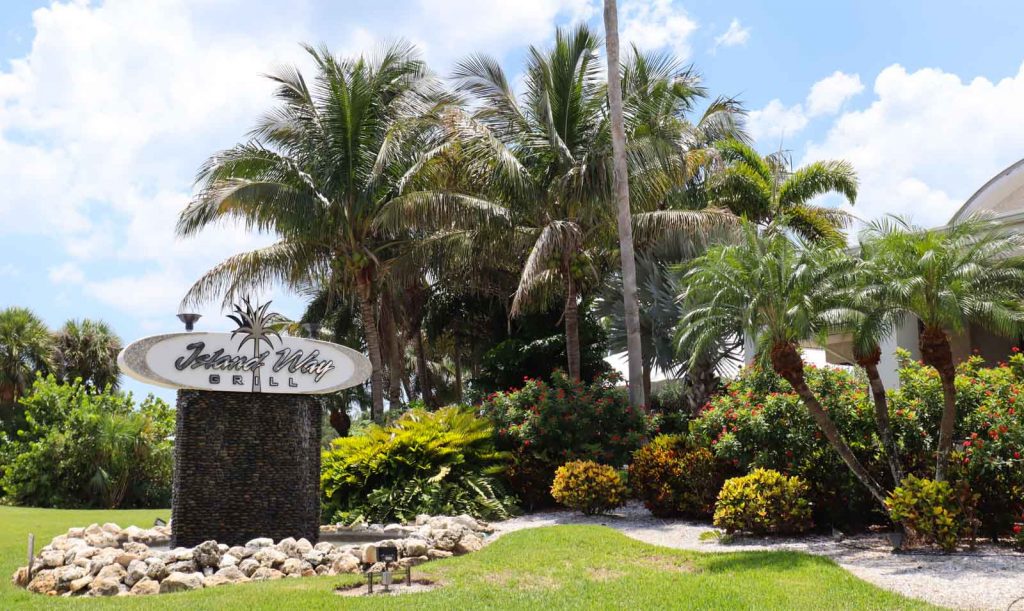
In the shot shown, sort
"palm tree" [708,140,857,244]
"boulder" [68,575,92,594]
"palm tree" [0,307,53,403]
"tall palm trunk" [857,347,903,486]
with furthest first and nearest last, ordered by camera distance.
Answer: "palm tree" [0,307,53,403]
"palm tree" [708,140,857,244]
"tall palm trunk" [857,347,903,486]
"boulder" [68,575,92,594]

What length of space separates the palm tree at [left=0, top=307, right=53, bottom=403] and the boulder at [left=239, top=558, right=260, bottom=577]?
81.8ft

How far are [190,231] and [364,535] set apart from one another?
31.6 ft

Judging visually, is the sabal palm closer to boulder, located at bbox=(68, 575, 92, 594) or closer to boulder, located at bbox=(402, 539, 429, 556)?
boulder, located at bbox=(402, 539, 429, 556)

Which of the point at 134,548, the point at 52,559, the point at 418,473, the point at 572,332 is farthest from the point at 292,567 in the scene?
the point at 572,332

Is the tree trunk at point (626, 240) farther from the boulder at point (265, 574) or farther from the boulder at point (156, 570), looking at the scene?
the boulder at point (156, 570)

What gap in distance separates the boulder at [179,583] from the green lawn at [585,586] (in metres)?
0.45

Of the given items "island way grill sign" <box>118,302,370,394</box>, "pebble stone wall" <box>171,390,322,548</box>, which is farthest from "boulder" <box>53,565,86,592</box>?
"island way grill sign" <box>118,302,370,394</box>

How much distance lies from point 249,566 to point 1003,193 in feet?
73.4

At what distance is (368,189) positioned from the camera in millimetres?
21172

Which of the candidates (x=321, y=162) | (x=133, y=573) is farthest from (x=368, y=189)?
(x=133, y=573)

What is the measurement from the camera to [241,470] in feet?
45.4

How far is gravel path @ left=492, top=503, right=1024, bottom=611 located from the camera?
8.90 meters

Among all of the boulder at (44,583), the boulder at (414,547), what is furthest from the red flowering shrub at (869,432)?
the boulder at (44,583)

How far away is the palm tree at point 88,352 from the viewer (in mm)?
34000
